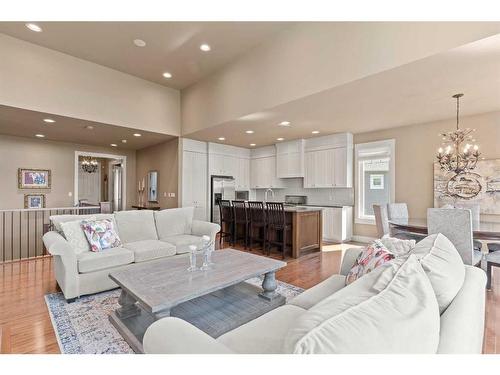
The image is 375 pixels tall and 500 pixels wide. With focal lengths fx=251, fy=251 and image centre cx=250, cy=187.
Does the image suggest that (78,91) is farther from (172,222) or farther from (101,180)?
(101,180)

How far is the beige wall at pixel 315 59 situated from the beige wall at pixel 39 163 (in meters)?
4.03

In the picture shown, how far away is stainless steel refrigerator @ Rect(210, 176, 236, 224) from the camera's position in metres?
6.66

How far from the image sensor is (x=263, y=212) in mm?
4836

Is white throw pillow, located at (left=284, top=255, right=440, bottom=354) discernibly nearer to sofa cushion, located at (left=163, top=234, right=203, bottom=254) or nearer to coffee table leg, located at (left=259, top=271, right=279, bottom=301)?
coffee table leg, located at (left=259, top=271, right=279, bottom=301)

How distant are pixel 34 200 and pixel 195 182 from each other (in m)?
3.87

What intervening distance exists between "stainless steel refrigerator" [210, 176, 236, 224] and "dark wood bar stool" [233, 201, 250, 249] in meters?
1.25

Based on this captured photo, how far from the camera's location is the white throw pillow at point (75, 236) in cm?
298

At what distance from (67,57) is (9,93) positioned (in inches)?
41.8

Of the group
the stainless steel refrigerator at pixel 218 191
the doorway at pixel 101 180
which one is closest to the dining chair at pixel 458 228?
the stainless steel refrigerator at pixel 218 191

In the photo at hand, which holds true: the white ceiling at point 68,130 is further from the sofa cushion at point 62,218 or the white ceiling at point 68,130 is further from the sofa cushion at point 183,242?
the sofa cushion at point 183,242

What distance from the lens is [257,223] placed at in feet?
16.2

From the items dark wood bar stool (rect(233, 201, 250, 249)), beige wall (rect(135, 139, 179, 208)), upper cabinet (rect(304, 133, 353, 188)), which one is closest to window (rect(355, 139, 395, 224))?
upper cabinet (rect(304, 133, 353, 188))
